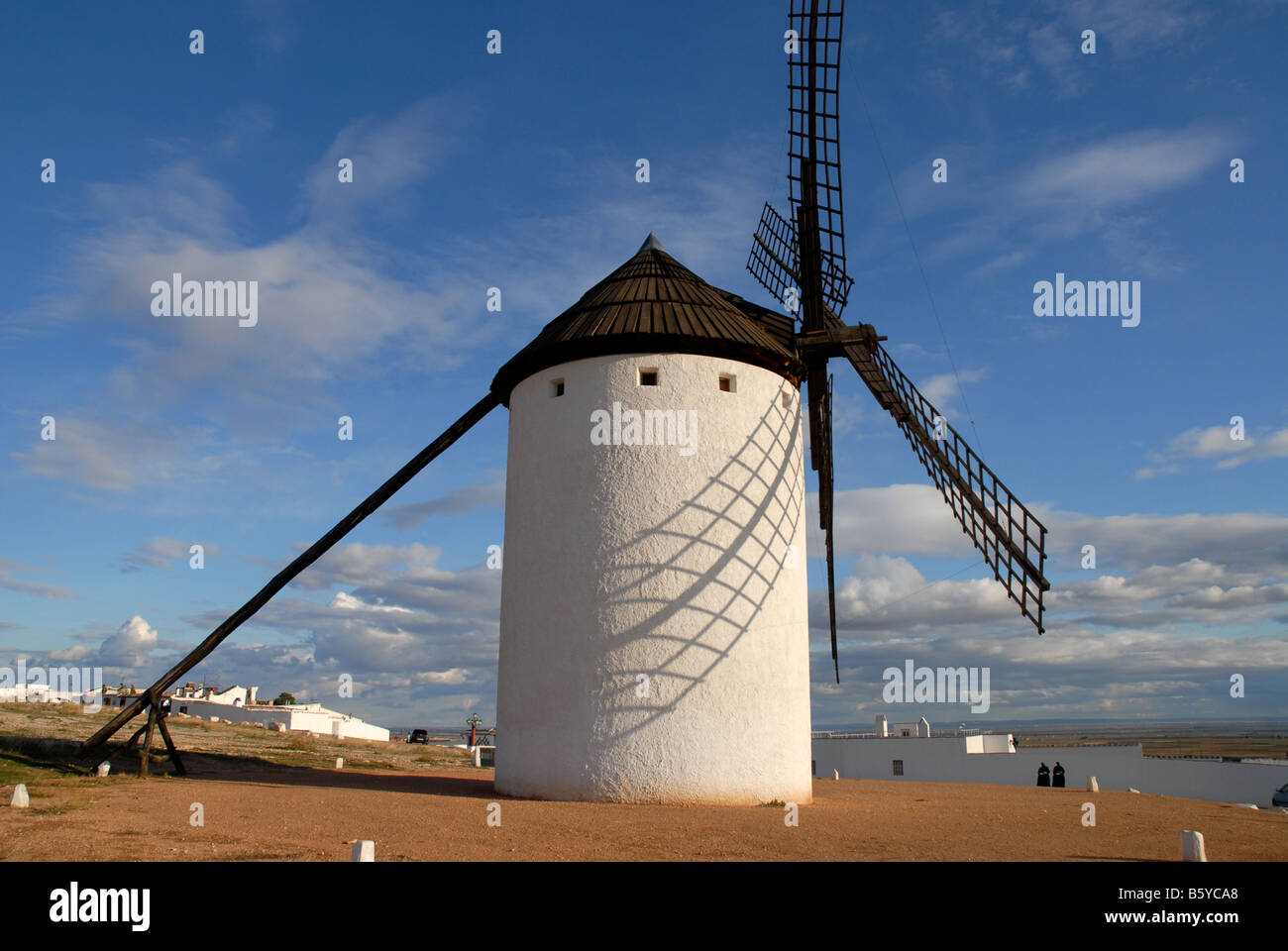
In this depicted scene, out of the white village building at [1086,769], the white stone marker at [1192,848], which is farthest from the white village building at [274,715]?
the white stone marker at [1192,848]

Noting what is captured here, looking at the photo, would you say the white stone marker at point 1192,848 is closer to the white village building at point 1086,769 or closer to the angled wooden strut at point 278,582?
the angled wooden strut at point 278,582

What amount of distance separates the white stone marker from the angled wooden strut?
1262 centimetres

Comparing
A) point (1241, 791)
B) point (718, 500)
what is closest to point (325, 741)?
point (718, 500)

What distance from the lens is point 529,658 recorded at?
46.1ft

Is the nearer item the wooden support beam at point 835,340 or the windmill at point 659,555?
the windmill at point 659,555

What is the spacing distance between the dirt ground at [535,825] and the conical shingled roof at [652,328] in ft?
23.1

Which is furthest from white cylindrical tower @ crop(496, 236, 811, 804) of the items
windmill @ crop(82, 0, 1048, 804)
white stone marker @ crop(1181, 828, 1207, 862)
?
white stone marker @ crop(1181, 828, 1207, 862)

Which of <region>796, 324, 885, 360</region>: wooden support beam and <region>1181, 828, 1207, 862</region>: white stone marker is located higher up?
<region>796, 324, 885, 360</region>: wooden support beam

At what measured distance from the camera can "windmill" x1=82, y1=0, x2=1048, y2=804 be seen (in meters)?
13.2

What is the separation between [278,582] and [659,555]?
25.2 feet

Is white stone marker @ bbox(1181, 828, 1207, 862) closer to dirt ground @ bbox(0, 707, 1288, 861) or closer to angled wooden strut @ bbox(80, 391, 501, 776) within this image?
dirt ground @ bbox(0, 707, 1288, 861)

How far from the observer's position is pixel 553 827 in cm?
1018

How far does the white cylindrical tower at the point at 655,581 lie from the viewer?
43.2 ft
